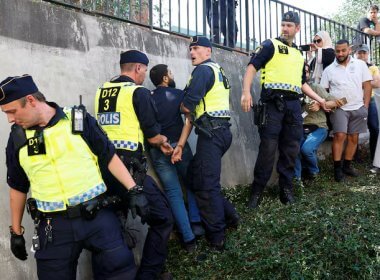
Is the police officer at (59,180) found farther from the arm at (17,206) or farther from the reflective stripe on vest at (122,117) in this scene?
the reflective stripe on vest at (122,117)

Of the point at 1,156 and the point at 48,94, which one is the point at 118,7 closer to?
the point at 48,94

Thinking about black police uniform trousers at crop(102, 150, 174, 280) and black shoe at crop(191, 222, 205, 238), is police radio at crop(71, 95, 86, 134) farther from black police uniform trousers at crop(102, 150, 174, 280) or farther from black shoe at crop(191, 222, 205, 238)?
black shoe at crop(191, 222, 205, 238)

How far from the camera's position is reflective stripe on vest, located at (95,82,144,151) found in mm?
3727

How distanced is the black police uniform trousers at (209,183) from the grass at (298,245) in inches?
8.2

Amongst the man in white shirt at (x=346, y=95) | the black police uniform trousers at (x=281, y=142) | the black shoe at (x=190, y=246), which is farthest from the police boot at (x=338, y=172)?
the black shoe at (x=190, y=246)

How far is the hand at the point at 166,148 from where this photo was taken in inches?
164

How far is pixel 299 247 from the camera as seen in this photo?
12.6 feet

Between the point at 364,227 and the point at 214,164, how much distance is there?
4.87ft

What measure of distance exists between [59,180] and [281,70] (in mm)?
3158

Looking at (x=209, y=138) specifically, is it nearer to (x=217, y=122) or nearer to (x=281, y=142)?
(x=217, y=122)

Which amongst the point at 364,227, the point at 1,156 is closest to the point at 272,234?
the point at 364,227

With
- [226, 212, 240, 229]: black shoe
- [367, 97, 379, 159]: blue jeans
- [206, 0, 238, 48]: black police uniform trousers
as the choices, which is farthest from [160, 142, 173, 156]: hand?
[367, 97, 379, 159]: blue jeans

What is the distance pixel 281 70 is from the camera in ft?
16.6

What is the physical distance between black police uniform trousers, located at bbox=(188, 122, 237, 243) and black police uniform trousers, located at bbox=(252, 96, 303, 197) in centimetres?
95
